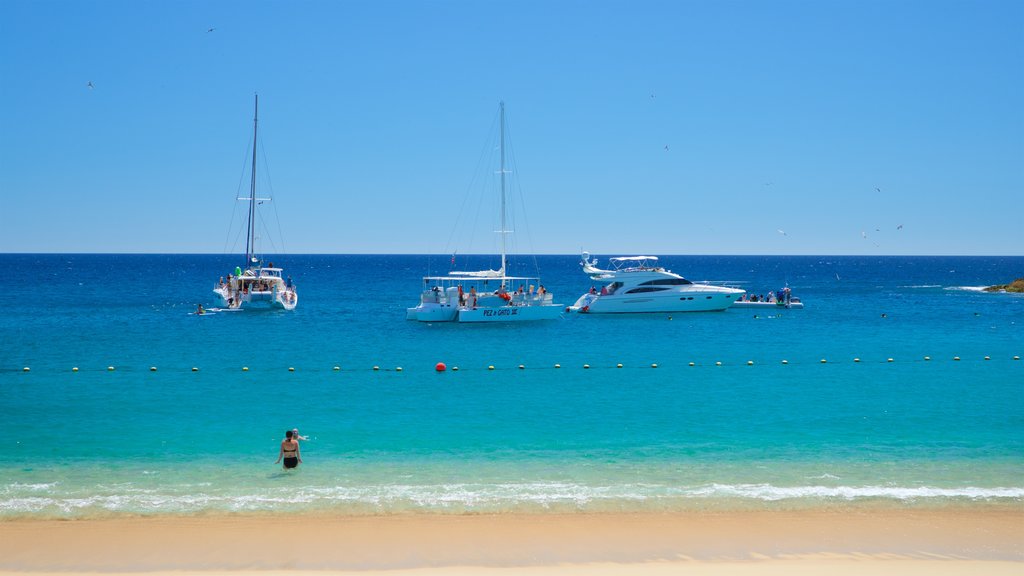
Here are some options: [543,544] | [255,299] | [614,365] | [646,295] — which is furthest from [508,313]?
[543,544]

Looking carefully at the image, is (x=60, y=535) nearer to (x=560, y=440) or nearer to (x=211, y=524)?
(x=211, y=524)

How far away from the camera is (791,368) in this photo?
1232 inches

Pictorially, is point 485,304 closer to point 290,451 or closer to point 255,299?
point 255,299

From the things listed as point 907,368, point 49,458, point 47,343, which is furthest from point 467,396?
Result: point 47,343

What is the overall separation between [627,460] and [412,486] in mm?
4721

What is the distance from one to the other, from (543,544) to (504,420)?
9090 millimetres

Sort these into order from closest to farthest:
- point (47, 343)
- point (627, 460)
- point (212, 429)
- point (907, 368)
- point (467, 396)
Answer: point (627, 460), point (212, 429), point (467, 396), point (907, 368), point (47, 343)

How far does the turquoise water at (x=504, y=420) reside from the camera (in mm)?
15172

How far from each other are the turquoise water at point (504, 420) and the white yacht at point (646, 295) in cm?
1105

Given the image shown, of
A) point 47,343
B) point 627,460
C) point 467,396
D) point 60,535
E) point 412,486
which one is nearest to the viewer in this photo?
point 60,535

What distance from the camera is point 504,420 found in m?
21.7

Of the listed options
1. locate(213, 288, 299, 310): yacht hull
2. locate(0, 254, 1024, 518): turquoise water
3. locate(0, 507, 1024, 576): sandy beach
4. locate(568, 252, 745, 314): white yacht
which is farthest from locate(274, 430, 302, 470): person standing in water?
locate(213, 288, 299, 310): yacht hull

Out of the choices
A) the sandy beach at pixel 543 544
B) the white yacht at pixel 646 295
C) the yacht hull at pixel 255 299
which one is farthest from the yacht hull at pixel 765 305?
the sandy beach at pixel 543 544

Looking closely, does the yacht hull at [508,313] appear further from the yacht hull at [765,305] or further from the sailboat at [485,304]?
the yacht hull at [765,305]
